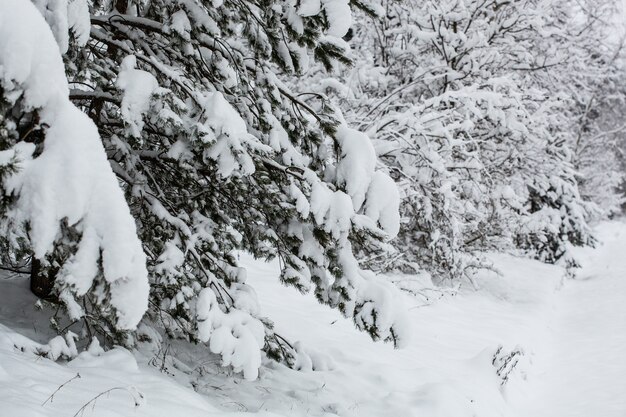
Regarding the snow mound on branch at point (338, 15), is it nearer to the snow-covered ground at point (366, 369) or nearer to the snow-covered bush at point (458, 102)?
the snow-covered ground at point (366, 369)

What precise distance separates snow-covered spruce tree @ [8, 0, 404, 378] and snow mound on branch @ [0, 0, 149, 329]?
100 centimetres

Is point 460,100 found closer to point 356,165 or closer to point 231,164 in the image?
point 356,165

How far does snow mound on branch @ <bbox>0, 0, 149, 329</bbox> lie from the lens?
1.81 meters

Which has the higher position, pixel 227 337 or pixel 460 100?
pixel 460 100

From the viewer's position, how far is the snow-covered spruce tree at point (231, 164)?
316 centimetres

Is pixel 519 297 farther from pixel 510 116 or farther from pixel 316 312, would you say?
pixel 316 312

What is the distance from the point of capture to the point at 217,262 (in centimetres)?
390

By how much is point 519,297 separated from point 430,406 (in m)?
6.94

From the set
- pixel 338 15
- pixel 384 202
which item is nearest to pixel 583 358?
pixel 384 202

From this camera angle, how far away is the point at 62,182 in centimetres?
186

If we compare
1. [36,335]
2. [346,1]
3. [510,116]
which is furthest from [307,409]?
[510,116]

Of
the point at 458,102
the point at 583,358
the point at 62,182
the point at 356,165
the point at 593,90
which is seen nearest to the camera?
the point at 62,182

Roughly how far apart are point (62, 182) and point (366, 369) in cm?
411

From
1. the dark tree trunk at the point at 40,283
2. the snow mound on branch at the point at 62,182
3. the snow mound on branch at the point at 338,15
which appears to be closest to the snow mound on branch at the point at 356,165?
the snow mound on branch at the point at 338,15
